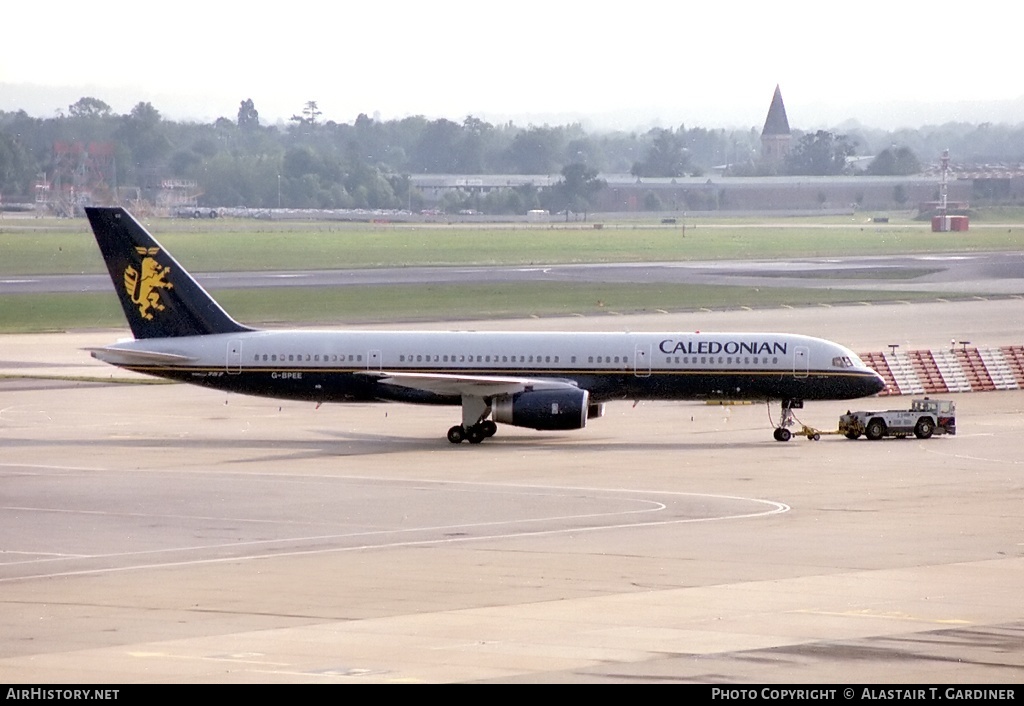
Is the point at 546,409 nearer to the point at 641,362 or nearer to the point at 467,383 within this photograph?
the point at 467,383

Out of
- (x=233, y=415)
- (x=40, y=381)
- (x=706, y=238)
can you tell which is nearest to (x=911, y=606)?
(x=233, y=415)

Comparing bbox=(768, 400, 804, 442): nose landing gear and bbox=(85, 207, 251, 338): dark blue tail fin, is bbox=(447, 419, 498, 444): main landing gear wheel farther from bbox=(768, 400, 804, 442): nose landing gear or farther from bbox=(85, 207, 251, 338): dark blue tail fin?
bbox=(768, 400, 804, 442): nose landing gear

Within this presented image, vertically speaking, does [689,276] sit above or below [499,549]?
above

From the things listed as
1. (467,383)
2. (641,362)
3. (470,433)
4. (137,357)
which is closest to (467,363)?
(467,383)

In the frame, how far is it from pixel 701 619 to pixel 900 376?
4948cm

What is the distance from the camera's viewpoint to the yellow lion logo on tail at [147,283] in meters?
57.4

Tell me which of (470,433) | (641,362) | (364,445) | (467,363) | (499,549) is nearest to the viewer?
(499,549)

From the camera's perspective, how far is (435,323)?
320 feet

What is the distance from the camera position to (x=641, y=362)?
55969 mm

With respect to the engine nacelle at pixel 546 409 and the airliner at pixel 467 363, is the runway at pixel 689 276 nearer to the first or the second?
the airliner at pixel 467 363

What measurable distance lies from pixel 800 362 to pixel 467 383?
11435 mm

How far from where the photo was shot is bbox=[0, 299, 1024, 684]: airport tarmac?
23750 mm

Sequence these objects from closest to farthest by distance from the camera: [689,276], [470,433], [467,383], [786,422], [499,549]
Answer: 1. [499,549]
2. [467,383]
3. [470,433]
4. [786,422]
5. [689,276]

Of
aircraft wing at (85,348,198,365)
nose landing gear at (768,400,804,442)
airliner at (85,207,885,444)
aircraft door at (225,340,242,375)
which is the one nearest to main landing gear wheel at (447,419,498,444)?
airliner at (85,207,885,444)
